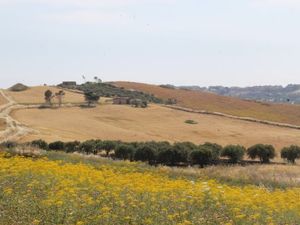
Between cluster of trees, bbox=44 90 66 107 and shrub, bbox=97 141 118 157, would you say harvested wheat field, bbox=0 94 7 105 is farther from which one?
shrub, bbox=97 141 118 157

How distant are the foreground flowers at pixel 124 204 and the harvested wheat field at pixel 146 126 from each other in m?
57.5

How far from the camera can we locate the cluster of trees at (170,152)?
48.4 meters

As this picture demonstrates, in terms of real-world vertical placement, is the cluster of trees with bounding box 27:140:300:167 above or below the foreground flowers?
below

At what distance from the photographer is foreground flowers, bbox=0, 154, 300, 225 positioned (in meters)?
9.53

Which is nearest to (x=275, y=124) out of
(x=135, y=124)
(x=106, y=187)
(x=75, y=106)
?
(x=135, y=124)

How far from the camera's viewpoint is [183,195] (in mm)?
11406

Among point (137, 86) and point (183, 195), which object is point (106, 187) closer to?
point (183, 195)

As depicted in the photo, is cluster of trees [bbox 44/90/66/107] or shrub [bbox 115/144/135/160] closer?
shrub [bbox 115/144/135/160]

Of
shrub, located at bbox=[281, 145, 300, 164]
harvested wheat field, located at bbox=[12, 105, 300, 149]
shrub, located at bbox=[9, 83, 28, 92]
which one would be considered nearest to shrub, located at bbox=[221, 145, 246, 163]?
shrub, located at bbox=[281, 145, 300, 164]

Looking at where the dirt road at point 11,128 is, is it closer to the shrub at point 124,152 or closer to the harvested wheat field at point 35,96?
the harvested wheat field at point 35,96

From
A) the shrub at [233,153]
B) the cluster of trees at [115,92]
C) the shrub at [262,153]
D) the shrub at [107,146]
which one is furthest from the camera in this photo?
the cluster of trees at [115,92]

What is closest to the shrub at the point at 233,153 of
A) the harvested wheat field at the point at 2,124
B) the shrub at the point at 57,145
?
the shrub at the point at 57,145

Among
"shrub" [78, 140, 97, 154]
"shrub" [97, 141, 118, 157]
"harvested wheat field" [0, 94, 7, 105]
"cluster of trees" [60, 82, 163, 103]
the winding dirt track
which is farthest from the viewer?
"cluster of trees" [60, 82, 163, 103]

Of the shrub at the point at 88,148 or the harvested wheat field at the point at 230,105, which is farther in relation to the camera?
the harvested wheat field at the point at 230,105
